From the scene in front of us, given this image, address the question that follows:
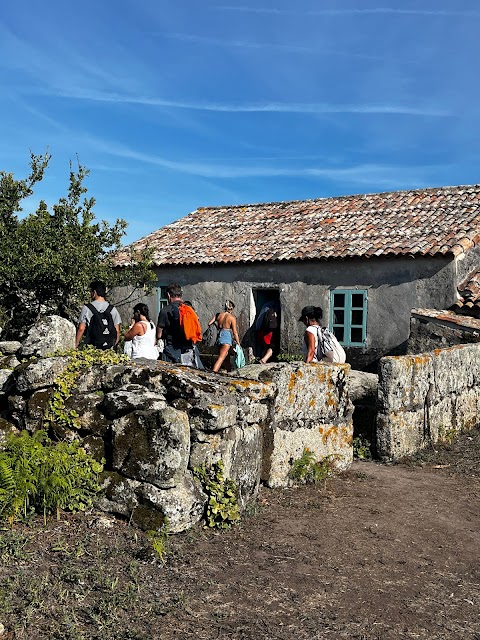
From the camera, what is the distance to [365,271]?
14742 mm

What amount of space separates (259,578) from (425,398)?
179 inches

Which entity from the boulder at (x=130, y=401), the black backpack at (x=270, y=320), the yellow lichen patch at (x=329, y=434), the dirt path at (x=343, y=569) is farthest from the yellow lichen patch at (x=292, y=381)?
the black backpack at (x=270, y=320)

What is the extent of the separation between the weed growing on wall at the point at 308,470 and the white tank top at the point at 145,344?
8.72 ft

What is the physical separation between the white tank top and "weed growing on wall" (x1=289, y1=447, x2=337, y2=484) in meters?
2.66

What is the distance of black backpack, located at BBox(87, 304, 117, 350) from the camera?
769 centimetres

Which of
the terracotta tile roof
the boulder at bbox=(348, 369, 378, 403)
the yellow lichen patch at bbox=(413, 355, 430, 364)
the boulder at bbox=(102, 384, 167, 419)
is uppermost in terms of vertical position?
the terracotta tile roof

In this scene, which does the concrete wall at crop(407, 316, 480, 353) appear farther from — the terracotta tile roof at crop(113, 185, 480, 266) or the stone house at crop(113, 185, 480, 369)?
the terracotta tile roof at crop(113, 185, 480, 266)

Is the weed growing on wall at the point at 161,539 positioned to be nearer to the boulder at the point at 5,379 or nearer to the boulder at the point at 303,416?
the boulder at the point at 303,416

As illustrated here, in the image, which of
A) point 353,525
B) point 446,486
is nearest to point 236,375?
point 353,525

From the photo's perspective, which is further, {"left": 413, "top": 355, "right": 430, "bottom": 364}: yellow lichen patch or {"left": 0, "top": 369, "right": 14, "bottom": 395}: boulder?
{"left": 413, "top": 355, "right": 430, "bottom": 364}: yellow lichen patch

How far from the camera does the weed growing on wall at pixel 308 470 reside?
225 inches

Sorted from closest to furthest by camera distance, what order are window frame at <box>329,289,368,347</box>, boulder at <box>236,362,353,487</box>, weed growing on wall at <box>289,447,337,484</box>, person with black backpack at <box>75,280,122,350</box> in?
boulder at <box>236,362,353,487</box>
weed growing on wall at <box>289,447,337,484</box>
person with black backpack at <box>75,280,122,350</box>
window frame at <box>329,289,368,347</box>

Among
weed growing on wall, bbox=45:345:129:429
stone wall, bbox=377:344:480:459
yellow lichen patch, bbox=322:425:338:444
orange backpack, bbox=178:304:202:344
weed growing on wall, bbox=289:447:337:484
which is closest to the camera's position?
weed growing on wall, bbox=45:345:129:429

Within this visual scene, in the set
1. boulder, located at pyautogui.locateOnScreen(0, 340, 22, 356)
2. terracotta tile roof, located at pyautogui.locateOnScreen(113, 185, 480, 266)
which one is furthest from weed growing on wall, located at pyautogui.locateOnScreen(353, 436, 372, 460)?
terracotta tile roof, located at pyautogui.locateOnScreen(113, 185, 480, 266)
